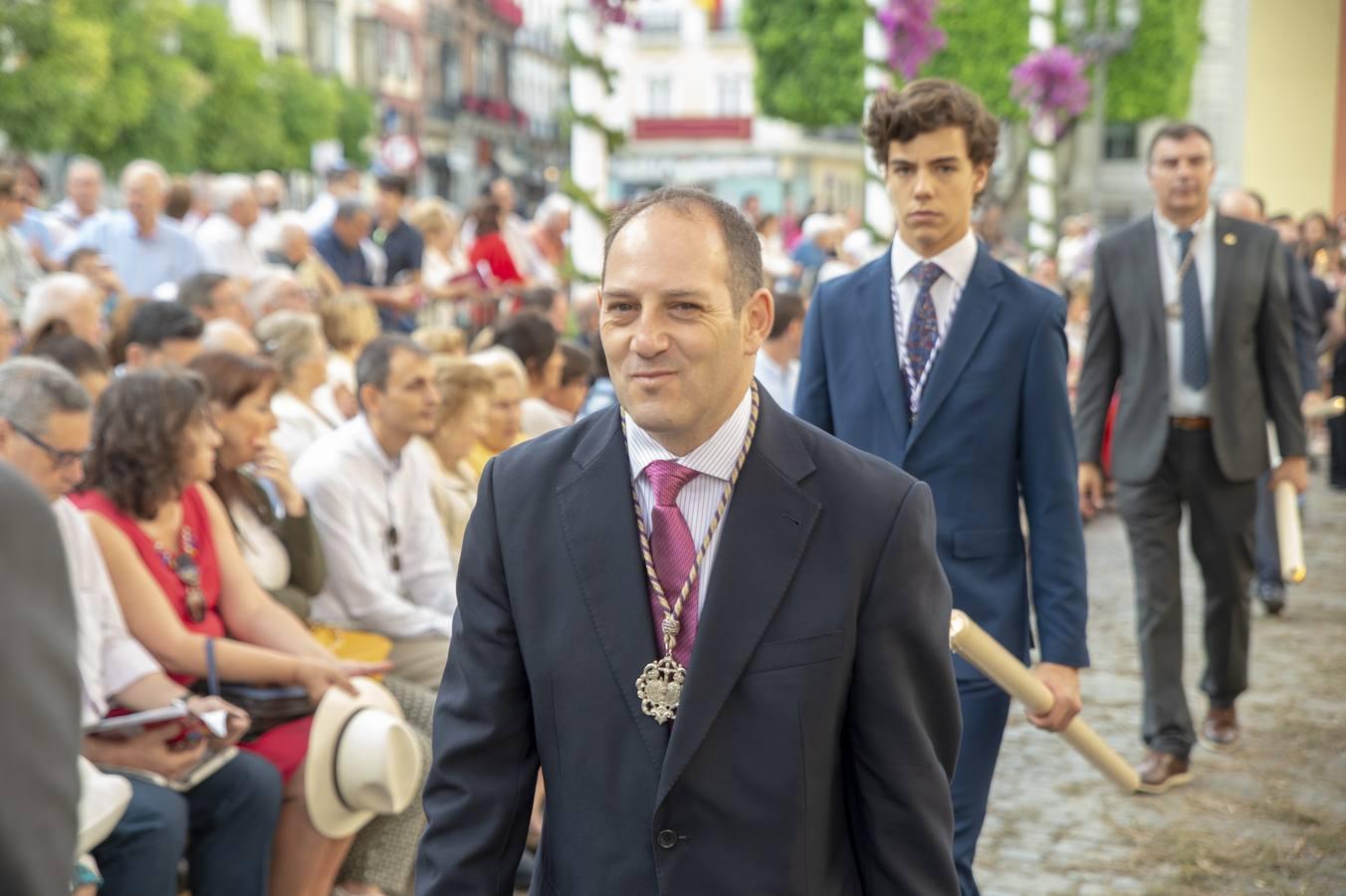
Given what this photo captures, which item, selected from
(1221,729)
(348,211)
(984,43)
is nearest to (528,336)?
(1221,729)

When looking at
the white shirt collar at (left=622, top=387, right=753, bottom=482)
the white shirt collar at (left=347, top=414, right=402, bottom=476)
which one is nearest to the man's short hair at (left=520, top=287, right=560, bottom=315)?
the white shirt collar at (left=347, top=414, right=402, bottom=476)

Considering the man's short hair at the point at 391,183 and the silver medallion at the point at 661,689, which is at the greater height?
the man's short hair at the point at 391,183

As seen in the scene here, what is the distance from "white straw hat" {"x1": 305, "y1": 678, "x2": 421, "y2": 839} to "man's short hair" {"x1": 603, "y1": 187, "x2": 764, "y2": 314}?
3023 millimetres

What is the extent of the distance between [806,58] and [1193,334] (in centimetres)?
5239

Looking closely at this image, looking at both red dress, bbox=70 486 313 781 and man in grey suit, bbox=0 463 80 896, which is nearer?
man in grey suit, bbox=0 463 80 896

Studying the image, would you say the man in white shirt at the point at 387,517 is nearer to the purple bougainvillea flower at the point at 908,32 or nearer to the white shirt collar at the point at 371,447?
the white shirt collar at the point at 371,447

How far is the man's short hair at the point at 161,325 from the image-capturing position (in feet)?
26.2

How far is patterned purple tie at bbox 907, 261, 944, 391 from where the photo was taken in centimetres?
449

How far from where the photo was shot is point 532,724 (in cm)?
277

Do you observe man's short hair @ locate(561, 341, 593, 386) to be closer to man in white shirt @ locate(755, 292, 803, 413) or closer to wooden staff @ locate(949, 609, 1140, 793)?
man in white shirt @ locate(755, 292, 803, 413)

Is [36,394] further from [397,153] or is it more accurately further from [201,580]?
[397,153]

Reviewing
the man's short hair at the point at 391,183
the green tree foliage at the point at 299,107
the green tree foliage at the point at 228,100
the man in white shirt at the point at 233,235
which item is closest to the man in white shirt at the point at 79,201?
the man in white shirt at the point at 233,235

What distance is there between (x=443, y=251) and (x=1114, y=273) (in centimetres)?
927

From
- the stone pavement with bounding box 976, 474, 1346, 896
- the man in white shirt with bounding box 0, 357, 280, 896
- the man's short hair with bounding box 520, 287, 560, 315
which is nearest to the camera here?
the man in white shirt with bounding box 0, 357, 280, 896
